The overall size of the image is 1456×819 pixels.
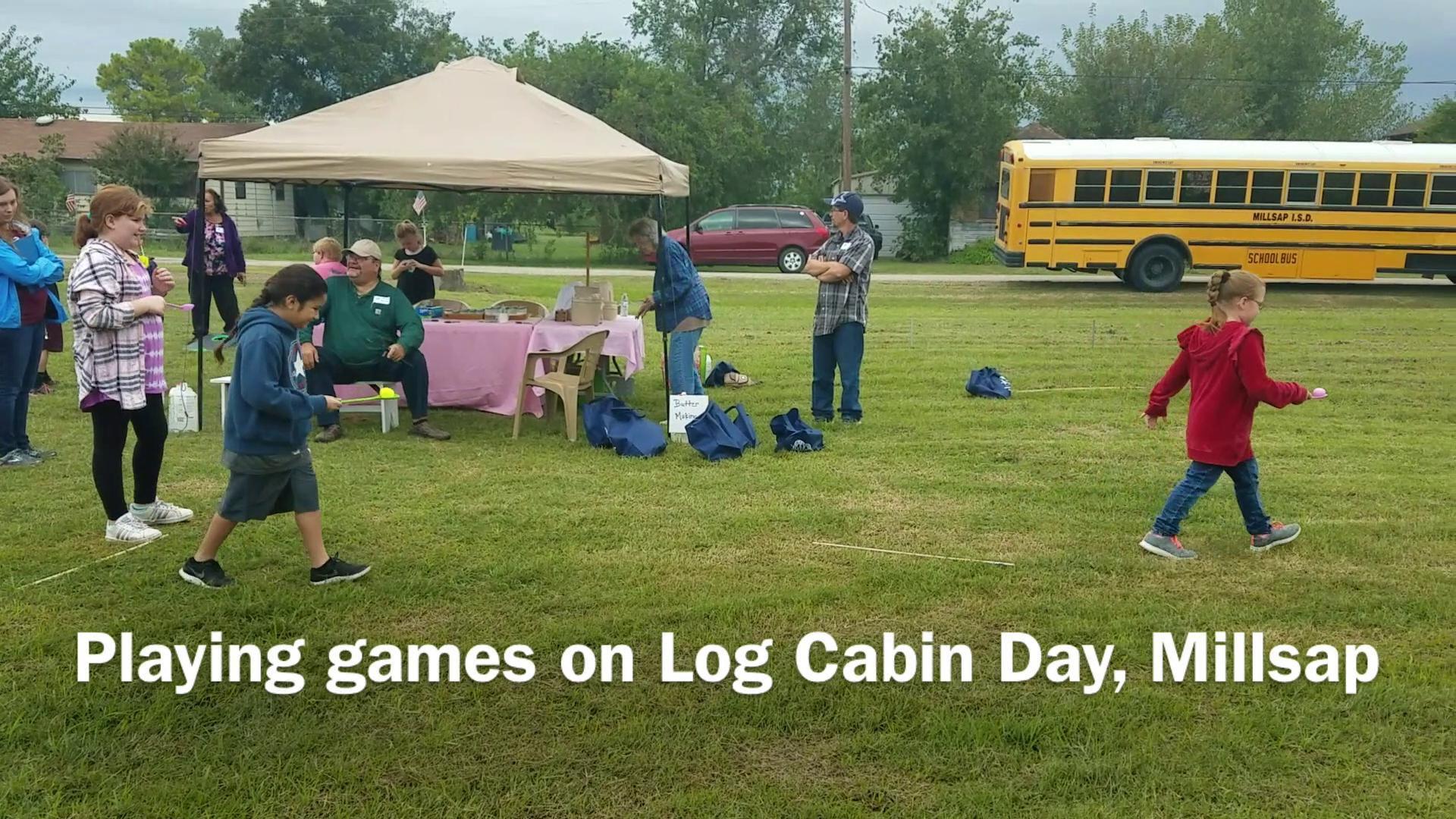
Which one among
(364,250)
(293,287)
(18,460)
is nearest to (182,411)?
(18,460)

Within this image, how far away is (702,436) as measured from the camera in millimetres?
6785

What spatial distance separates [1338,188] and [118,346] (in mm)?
18294

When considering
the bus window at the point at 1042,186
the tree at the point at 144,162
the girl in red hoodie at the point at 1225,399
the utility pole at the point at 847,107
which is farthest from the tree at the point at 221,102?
the girl in red hoodie at the point at 1225,399

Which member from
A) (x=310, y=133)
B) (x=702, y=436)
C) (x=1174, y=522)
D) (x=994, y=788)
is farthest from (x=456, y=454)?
(x=994, y=788)

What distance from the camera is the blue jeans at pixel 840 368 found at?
298 inches

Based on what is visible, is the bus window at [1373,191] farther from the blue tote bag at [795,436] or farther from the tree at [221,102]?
the tree at [221,102]

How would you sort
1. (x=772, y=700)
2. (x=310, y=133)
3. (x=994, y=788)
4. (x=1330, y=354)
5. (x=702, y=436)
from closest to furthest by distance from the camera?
(x=994, y=788) → (x=772, y=700) → (x=702, y=436) → (x=310, y=133) → (x=1330, y=354)

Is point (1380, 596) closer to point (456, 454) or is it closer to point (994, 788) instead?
point (994, 788)

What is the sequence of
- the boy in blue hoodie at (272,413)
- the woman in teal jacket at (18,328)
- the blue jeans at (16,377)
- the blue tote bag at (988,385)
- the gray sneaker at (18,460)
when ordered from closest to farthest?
the boy in blue hoodie at (272,413)
the woman in teal jacket at (18,328)
the blue jeans at (16,377)
the gray sneaker at (18,460)
the blue tote bag at (988,385)

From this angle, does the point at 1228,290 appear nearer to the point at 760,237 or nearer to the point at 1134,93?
the point at 760,237

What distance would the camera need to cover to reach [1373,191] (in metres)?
18.0

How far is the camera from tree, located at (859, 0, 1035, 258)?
2850 cm

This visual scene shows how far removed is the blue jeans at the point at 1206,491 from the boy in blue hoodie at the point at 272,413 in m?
3.48

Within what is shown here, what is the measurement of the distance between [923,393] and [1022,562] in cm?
427
